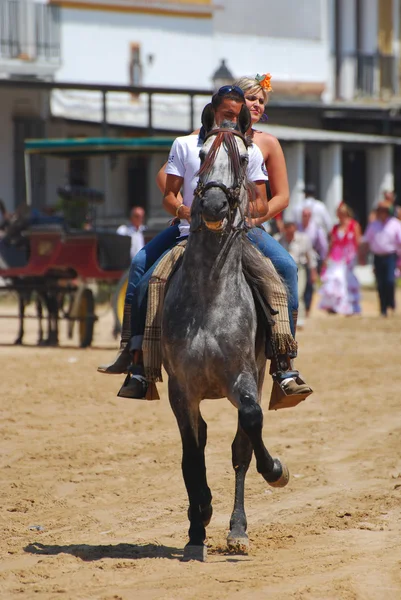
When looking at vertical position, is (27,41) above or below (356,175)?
above

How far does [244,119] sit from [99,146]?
1131 cm

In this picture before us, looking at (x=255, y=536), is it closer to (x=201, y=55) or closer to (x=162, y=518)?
(x=162, y=518)

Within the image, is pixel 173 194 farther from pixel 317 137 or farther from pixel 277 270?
pixel 317 137

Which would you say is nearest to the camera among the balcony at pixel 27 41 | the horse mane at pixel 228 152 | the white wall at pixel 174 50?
the horse mane at pixel 228 152

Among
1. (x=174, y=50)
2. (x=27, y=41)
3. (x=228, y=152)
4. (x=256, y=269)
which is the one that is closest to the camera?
(x=228, y=152)

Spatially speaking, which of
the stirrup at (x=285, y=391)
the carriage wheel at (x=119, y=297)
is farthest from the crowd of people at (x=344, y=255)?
the stirrup at (x=285, y=391)

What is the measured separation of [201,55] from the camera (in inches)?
1446

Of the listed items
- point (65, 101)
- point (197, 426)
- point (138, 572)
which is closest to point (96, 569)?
point (138, 572)

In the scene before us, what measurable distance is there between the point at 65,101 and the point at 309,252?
42.3 feet

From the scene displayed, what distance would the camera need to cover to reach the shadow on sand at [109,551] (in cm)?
700

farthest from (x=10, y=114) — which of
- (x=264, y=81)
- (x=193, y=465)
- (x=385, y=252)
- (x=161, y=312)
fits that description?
(x=193, y=465)

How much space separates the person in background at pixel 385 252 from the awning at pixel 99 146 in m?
5.93

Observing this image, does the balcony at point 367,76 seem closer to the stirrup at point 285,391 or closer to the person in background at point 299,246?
the person in background at point 299,246

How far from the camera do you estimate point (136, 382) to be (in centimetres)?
739
